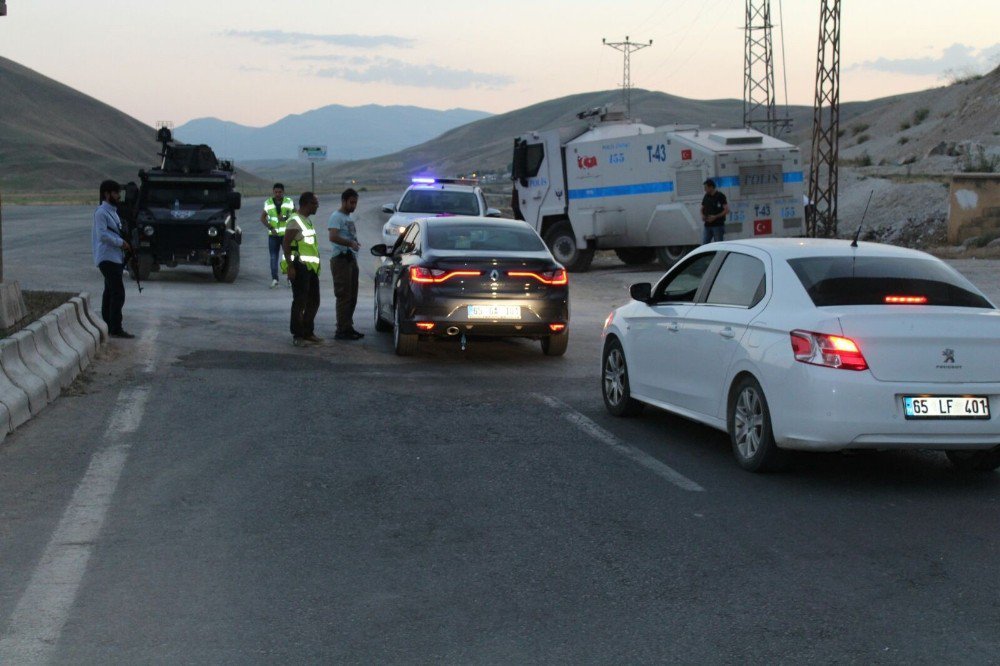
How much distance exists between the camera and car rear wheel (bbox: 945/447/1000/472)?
8383mm

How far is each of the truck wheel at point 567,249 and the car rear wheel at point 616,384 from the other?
60.9 ft

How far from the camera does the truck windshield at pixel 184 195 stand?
78.6 feet

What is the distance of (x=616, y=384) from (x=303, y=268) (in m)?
5.52

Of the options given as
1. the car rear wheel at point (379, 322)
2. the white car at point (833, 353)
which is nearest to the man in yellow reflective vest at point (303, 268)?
the car rear wheel at point (379, 322)

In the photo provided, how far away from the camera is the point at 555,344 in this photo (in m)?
14.5

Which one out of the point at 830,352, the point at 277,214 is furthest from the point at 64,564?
the point at 277,214

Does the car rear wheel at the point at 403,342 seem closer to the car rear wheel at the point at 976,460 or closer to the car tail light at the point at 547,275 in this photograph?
the car tail light at the point at 547,275

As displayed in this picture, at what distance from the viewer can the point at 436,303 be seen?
13562 mm

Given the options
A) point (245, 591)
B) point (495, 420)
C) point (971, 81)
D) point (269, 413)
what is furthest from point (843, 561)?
point (971, 81)

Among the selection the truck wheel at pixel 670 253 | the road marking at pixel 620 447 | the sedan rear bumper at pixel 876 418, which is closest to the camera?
the sedan rear bumper at pixel 876 418

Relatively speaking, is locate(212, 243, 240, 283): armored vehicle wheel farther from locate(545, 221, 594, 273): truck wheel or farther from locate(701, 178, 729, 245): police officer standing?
locate(701, 178, 729, 245): police officer standing

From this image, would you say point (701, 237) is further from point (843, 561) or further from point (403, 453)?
point (843, 561)

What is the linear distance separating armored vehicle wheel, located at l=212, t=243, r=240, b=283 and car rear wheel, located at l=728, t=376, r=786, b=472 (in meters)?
16.8

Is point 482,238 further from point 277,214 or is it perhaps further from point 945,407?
point 277,214
